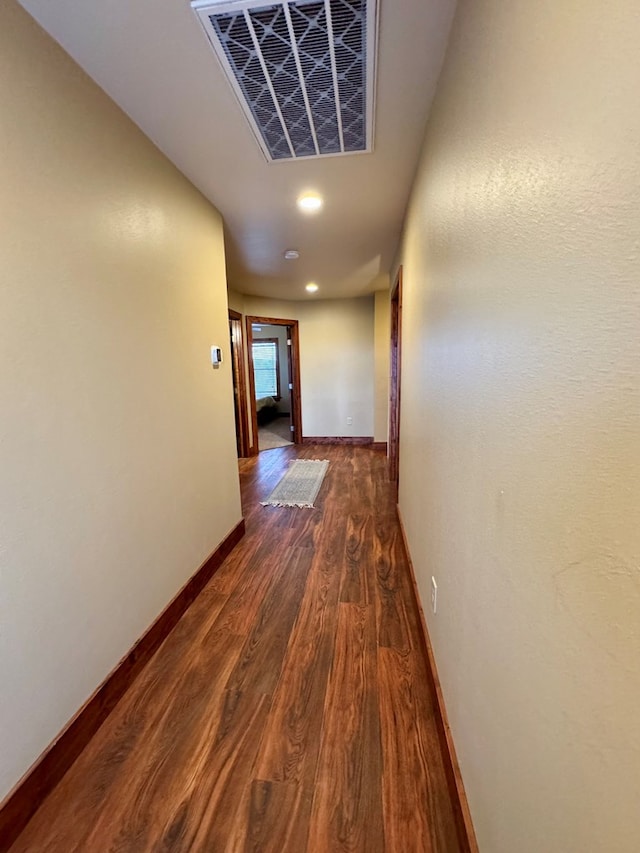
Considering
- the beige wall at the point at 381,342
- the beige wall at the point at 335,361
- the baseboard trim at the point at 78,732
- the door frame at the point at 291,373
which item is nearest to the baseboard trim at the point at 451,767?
the baseboard trim at the point at 78,732

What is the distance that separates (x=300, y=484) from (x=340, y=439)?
2.03 meters

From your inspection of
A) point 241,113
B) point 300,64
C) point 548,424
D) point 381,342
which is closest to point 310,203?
point 241,113

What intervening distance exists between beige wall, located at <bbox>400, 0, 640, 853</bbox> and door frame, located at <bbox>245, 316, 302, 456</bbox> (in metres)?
4.35

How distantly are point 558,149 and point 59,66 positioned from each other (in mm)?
1580

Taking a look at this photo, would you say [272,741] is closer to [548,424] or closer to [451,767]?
[451,767]

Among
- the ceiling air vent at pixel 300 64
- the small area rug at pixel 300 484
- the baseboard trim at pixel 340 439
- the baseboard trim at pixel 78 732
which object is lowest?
the small area rug at pixel 300 484

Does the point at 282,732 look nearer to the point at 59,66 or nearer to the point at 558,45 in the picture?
the point at 558,45

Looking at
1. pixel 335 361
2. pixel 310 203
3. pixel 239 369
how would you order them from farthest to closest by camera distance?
pixel 335 361, pixel 239 369, pixel 310 203

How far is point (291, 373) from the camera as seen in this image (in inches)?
229

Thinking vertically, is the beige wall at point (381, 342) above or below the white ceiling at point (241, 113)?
below

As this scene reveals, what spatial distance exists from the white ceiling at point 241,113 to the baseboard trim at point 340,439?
3.36 metres

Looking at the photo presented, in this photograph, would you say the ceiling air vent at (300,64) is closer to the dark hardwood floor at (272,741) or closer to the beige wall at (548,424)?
the beige wall at (548,424)

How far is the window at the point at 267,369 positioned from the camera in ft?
31.2

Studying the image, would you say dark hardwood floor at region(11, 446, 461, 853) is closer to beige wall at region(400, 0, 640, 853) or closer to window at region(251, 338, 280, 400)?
beige wall at region(400, 0, 640, 853)
